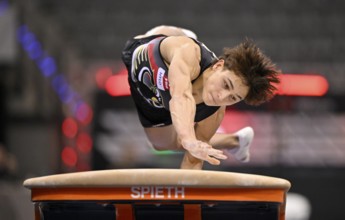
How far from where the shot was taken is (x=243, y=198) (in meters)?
3.49

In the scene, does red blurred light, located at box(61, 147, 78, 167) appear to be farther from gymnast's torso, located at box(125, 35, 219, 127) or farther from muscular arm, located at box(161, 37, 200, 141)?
muscular arm, located at box(161, 37, 200, 141)

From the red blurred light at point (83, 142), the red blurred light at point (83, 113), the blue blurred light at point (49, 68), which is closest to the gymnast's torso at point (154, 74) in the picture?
the blue blurred light at point (49, 68)

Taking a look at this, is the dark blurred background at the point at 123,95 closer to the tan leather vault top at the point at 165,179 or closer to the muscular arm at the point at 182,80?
the muscular arm at the point at 182,80

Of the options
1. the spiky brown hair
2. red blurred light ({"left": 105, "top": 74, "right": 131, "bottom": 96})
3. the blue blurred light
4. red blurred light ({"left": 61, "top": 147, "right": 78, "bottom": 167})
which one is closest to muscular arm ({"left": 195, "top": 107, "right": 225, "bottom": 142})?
the spiky brown hair

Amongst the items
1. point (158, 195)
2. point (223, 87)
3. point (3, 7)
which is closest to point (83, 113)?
point (3, 7)

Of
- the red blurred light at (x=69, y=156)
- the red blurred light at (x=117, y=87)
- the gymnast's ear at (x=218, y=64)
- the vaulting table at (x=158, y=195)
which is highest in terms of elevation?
the red blurred light at (x=117, y=87)

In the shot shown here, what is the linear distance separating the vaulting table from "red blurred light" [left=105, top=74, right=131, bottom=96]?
7.07 meters

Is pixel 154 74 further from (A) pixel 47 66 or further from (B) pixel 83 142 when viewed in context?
(B) pixel 83 142

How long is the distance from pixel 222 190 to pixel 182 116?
614 millimetres

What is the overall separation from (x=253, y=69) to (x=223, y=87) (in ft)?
0.60

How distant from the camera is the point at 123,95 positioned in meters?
10.8

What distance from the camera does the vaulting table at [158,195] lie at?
3.41 metres

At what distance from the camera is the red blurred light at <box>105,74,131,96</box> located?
35.2 ft

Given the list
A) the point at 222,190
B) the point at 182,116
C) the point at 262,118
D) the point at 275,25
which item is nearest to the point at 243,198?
the point at 222,190
